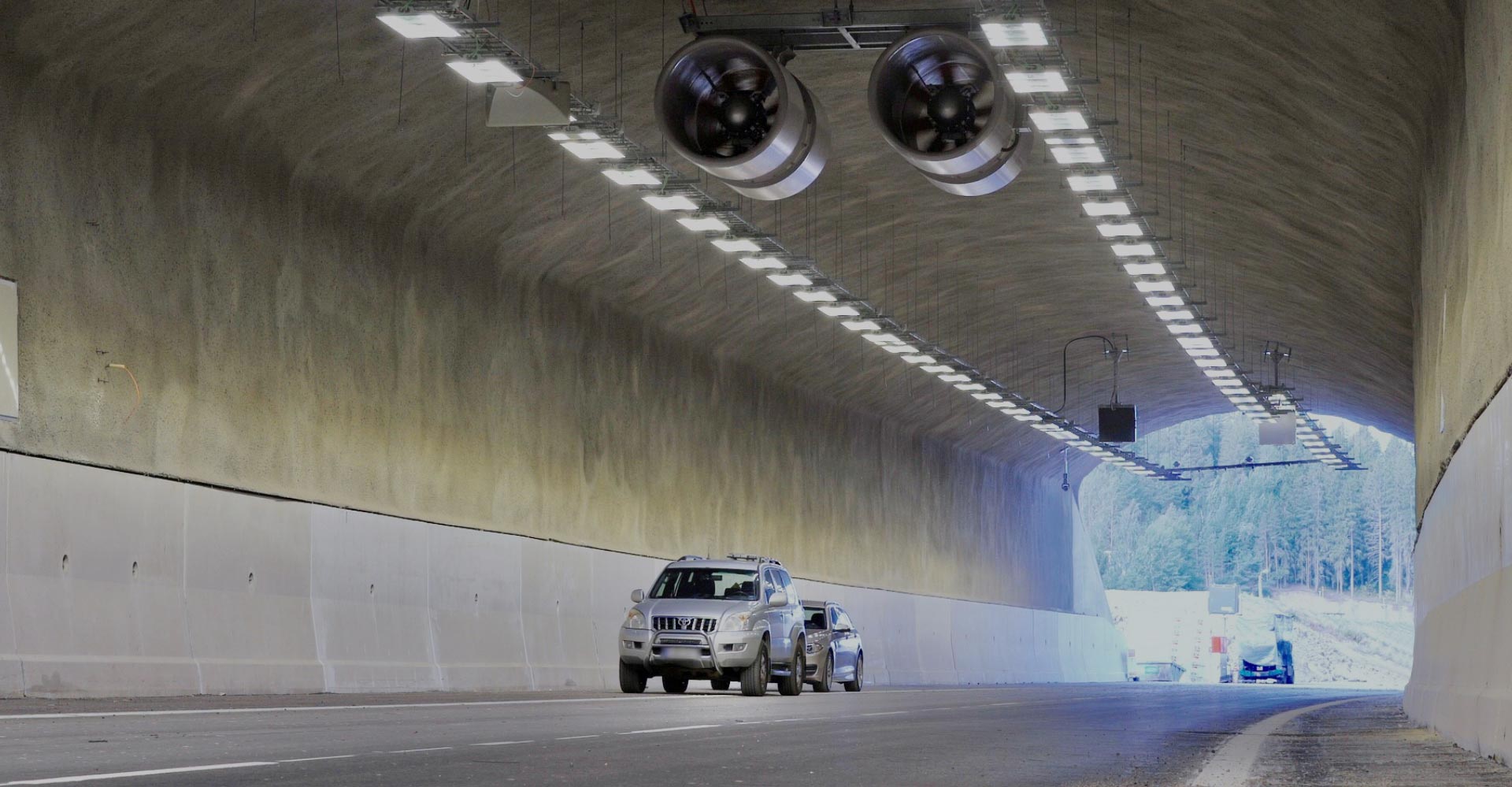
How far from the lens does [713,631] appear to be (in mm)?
23906

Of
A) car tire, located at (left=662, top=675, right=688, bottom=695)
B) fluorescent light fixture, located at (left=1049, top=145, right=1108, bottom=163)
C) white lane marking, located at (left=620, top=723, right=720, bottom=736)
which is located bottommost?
car tire, located at (left=662, top=675, right=688, bottom=695)

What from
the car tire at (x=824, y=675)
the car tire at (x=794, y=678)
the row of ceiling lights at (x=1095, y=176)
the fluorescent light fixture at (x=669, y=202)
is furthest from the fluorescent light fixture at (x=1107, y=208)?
the car tire at (x=824, y=675)

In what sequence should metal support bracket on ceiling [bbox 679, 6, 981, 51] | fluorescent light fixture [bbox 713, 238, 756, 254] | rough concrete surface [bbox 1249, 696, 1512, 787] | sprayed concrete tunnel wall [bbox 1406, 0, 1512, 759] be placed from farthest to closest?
1. fluorescent light fixture [bbox 713, 238, 756, 254]
2. metal support bracket on ceiling [bbox 679, 6, 981, 51]
3. sprayed concrete tunnel wall [bbox 1406, 0, 1512, 759]
4. rough concrete surface [bbox 1249, 696, 1512, 787]

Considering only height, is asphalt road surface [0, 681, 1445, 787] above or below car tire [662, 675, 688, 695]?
above

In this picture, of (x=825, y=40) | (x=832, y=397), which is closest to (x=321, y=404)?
(x=825, y=40)

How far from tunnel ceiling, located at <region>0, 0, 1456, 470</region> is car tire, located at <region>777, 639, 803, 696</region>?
700cm

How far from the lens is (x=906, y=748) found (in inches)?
490

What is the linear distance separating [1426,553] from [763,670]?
8591 mm

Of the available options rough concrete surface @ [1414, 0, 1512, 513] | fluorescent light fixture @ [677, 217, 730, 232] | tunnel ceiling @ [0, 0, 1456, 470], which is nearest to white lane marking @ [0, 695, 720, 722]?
fluorescent light fixture @ [677, 217, 730, 232]

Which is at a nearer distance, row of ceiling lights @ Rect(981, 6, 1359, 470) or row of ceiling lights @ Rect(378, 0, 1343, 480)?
row of ceiling lights @ Rect(378, 0, 1343, 480)

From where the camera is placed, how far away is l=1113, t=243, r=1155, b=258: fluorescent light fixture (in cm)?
2567

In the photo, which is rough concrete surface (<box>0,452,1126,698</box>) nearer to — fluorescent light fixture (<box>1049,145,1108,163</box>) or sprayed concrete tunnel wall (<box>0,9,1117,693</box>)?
sprayed concrete tunnel wall (<box>0,9,1117,693</box>)

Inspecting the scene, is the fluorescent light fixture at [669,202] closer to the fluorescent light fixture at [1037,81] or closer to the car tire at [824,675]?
the fluorescent light fixture at [1037,81]

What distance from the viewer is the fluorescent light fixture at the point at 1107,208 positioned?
22891 mm
